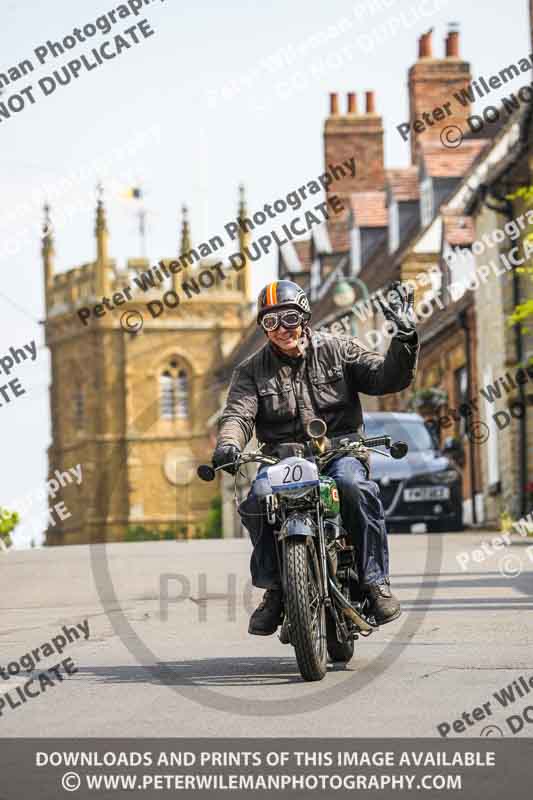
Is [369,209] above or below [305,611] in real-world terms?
above

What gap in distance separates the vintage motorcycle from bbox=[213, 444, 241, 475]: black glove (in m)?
0.04

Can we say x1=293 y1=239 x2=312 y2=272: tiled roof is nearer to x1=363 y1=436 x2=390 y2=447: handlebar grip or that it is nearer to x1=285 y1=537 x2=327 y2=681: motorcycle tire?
x1=363 y1=436 x2=390 y2=447: handlebar grip

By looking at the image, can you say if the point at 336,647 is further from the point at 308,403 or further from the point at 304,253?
the point at 304,253

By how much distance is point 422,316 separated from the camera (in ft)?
145

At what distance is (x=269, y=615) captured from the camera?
331 inches

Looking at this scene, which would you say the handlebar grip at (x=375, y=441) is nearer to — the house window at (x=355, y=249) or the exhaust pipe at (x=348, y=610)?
the exhaust pipe at (x=348, y=610)

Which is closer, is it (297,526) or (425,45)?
(297,526)

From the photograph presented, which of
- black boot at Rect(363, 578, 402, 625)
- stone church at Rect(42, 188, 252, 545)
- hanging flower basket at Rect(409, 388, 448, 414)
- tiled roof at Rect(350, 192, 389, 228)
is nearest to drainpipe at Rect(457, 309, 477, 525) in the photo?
hanging flower basket at Rect(409, 388, 448, 414)

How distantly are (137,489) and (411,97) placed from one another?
64.1m

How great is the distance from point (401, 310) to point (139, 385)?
102426mm

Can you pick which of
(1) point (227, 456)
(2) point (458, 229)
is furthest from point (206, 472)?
(2) point (458, 229)

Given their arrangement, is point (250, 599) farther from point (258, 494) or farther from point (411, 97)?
point (411, 97)

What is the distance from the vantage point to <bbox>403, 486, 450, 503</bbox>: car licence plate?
91.8ft
